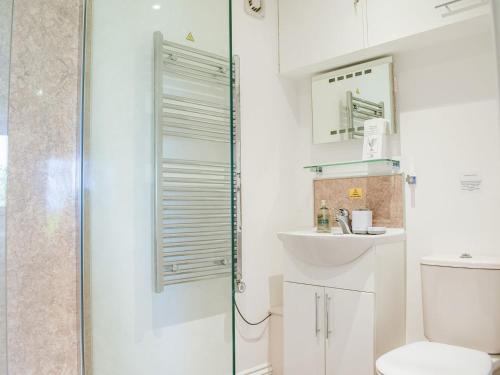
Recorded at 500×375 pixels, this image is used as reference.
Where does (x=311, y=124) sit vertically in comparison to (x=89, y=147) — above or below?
above

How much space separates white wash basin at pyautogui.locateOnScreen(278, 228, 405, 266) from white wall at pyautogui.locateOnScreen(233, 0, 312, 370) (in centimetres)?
33

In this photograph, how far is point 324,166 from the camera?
8.24ft

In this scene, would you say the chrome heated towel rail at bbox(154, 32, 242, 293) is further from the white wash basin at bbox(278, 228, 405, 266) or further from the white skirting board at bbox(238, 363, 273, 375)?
the white skirting board at bbox(238, 363, 273, 375)

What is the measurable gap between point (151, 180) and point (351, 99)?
4.55 feet

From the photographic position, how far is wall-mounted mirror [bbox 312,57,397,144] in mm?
2262

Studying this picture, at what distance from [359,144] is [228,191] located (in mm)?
1272

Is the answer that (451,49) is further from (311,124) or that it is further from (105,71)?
(105,71)

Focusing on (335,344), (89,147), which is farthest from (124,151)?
(335,344)

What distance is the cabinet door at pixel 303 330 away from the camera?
209 cm

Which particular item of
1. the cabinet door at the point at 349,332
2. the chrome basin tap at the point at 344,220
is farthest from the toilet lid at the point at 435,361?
the chrome basin tap at the point at 344,220

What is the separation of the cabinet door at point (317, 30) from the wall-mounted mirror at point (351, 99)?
168 mm

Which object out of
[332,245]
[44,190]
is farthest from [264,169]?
[44,190]

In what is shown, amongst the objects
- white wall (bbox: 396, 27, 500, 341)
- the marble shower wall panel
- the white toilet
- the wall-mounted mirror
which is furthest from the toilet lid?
the marble shower wall panel

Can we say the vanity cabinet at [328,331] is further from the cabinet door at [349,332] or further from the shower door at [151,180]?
the shower door at [151,180]
